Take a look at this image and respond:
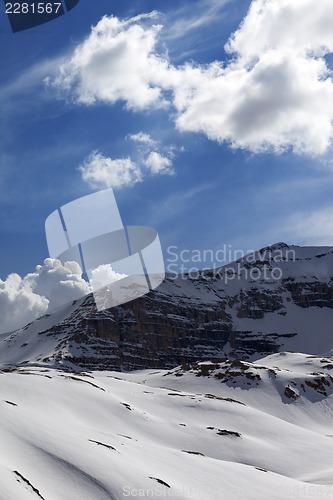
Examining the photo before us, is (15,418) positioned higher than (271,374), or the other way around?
(15,418)

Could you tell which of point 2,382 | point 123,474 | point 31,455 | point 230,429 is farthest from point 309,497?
point 2,382

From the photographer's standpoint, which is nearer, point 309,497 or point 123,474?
point 123,474

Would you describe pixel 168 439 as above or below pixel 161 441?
below

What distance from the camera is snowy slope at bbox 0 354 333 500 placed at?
36.4 meters

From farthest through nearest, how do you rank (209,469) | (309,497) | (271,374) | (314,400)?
(271,374)
(314,400)
(209,469)
(309,497)

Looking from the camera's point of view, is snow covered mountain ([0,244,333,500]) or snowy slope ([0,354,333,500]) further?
snow covered mountain ([0,244,333,500])

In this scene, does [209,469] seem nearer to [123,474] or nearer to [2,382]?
[123,474]

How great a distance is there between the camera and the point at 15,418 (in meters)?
45.4

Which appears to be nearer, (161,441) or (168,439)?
(161,441)

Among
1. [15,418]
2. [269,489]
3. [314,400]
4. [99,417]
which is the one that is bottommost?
[314,400]

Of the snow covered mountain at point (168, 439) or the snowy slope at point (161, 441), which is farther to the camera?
the snow covered mountain at point (168, 439)

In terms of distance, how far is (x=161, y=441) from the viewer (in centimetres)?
6500

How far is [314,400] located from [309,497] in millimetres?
75816

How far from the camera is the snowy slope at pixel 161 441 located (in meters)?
36.4
